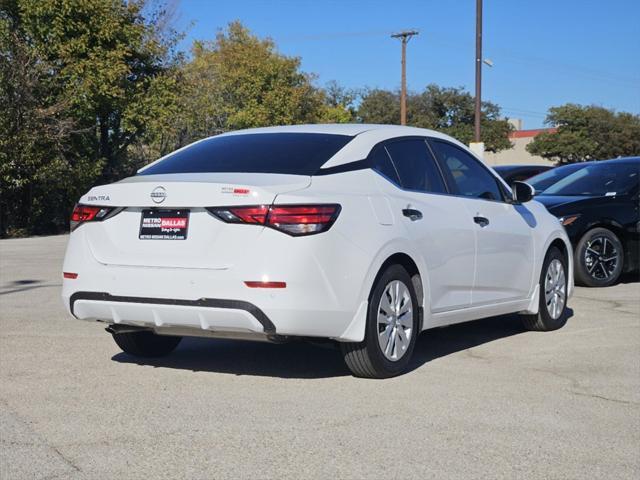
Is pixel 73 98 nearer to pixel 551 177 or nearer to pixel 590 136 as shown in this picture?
→ pixel 551 177

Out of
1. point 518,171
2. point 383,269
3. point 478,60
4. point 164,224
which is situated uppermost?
point 478,60

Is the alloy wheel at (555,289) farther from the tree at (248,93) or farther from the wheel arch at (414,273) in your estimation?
the tree at (248,93)

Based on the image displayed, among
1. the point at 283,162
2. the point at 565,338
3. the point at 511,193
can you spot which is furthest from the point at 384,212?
the point at 565,338

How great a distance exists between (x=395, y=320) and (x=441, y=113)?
7573cm

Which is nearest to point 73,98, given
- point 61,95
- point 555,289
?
point 61,95

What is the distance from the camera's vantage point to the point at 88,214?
602cm

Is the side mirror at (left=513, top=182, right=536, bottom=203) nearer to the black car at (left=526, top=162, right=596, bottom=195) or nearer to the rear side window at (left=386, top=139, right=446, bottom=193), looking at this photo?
the rear side window at (left=386, top=139, right=446, bottom=193)

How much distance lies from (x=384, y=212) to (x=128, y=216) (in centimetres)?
162

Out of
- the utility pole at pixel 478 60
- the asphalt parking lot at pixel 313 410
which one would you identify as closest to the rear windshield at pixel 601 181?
the asphalt parking lot at pixel 313 410

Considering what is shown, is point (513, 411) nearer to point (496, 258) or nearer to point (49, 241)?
point (496, 258)

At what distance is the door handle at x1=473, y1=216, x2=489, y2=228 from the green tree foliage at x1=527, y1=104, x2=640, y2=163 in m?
70.7

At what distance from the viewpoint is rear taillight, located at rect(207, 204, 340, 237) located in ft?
17.7

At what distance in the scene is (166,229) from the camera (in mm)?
5648

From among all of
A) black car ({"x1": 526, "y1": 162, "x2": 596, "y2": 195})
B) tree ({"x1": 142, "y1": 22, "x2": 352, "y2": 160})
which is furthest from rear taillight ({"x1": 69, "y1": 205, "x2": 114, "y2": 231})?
tree ({"x1": 142, "y1": 22, "x2": 352, "y2": 160})
